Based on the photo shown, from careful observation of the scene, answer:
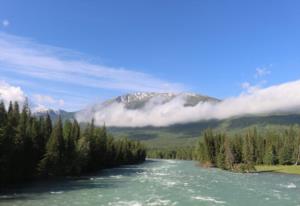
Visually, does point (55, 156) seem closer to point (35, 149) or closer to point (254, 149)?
point (35, 149)

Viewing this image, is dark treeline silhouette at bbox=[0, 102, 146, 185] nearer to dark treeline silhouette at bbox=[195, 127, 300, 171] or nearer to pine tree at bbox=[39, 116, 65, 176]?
pine tree at bbox=[39, 116, 65, 176]

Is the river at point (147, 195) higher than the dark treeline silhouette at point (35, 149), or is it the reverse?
the dark treeline silhouette at point (35, 149)

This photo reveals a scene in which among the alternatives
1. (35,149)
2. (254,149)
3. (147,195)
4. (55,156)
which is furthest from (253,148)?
(147,195)

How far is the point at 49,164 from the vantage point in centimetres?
9394

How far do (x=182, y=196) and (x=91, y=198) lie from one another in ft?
47.0

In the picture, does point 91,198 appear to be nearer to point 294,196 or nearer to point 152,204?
point 152,204

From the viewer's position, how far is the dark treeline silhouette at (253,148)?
160 m

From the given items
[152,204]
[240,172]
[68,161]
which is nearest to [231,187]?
[152,204]

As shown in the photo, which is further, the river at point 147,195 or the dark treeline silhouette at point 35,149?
the dark treeline silhouette at point 35,149

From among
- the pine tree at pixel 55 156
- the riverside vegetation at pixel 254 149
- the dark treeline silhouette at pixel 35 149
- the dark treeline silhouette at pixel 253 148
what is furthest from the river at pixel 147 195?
the dark treeline silhouette at pixel 253 148

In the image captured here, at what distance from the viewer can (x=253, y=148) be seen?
17062 cm

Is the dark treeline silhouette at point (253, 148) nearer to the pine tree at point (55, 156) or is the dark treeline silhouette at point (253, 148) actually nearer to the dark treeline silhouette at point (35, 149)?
the dark treeline silhouette at point (35, 149)

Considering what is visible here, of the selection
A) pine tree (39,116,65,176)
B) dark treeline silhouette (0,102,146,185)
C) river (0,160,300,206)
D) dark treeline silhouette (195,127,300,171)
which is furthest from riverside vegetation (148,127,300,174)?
river (0,160,300,206)

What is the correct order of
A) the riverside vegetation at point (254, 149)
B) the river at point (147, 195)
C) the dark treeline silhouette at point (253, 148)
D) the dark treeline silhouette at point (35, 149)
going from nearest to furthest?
the river at point (147, 195), the dark treeline silhouette at point (35, 149), the riverside vegetation at point (254, 149), the dark treeline silhouette at point (253, 148)
